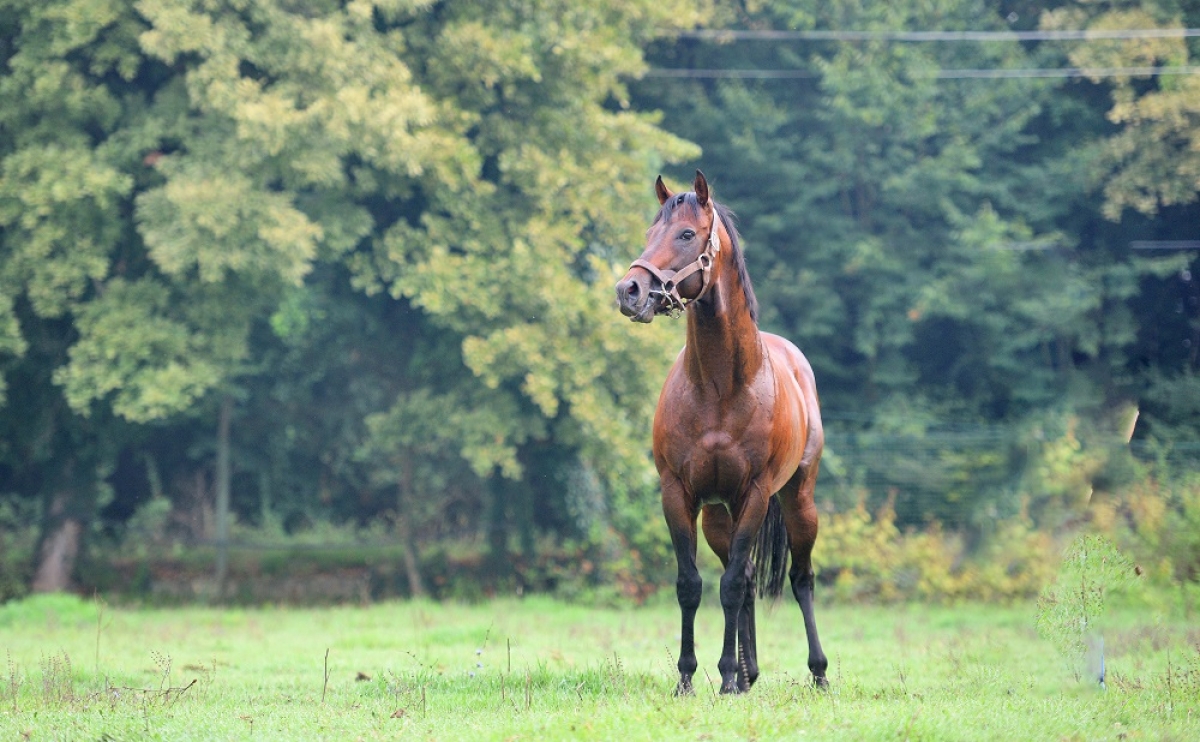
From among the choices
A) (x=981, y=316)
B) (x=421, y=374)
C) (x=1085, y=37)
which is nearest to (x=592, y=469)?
(x=421, y=374)

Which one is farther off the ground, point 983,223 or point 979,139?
point 979,139

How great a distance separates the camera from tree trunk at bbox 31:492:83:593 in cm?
1741

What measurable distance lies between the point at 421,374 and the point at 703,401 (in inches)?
491

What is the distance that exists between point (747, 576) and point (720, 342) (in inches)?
61.8

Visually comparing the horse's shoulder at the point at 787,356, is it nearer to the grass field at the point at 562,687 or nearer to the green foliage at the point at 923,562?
the grass field at the point at 562,687

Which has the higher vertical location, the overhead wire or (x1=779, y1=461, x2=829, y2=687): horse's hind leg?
the overhead wire

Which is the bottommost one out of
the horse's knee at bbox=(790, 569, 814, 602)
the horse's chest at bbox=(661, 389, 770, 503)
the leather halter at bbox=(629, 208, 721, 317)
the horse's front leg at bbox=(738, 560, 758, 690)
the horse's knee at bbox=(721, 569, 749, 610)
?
the horse's front leg at bbox=(738, 560, 758, 690)

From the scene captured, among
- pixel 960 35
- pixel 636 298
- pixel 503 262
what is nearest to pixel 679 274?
pixel 636 298

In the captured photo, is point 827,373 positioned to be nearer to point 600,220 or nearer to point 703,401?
point 600,220

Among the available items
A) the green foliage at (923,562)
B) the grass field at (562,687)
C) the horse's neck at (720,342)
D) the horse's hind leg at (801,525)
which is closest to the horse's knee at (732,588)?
the grass field at (562,687)

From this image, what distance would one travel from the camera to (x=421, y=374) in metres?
18.9

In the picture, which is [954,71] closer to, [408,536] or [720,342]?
[408,536]

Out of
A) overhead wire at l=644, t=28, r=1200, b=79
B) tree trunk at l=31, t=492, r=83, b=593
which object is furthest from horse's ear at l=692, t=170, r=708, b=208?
overhead wire at l=644, t=28, r=1200, b=79

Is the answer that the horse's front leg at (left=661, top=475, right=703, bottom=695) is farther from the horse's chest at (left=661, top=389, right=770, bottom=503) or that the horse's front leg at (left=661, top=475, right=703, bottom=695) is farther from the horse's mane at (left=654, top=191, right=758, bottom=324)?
the horse's mane at (left=654, top=191, right=758, bottom=324)
